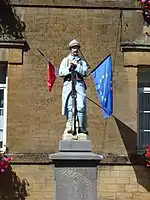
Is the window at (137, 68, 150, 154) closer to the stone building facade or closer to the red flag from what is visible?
the stone building facade

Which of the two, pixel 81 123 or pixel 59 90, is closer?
pixel 81 123

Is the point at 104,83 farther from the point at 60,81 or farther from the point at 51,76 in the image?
the point at 60,81

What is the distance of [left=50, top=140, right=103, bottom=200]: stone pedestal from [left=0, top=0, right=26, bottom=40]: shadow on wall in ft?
14.1

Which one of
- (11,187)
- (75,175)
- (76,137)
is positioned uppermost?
(76,137)

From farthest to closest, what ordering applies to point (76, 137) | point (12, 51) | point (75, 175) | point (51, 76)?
point (12, 51) < point (51, 76) < point (76, 137) < point (75, 175)

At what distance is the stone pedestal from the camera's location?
10.3m

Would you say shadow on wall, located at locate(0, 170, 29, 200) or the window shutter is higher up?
the window shutter

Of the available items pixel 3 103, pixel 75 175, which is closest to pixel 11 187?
pixel 3 103

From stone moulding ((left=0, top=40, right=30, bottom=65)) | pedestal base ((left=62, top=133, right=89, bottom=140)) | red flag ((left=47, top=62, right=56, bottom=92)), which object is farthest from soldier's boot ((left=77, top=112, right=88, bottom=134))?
stone moulding ((left=0, top=40, right=30, bottom=65))

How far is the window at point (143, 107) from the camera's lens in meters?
14.1

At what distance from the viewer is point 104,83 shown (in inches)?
508

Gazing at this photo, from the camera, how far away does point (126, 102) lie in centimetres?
1385

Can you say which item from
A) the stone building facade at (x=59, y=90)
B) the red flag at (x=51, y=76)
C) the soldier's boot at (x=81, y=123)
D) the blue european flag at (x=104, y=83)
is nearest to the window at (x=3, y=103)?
the stone building facade at (x=59, y=90)

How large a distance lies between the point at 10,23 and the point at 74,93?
378cm
